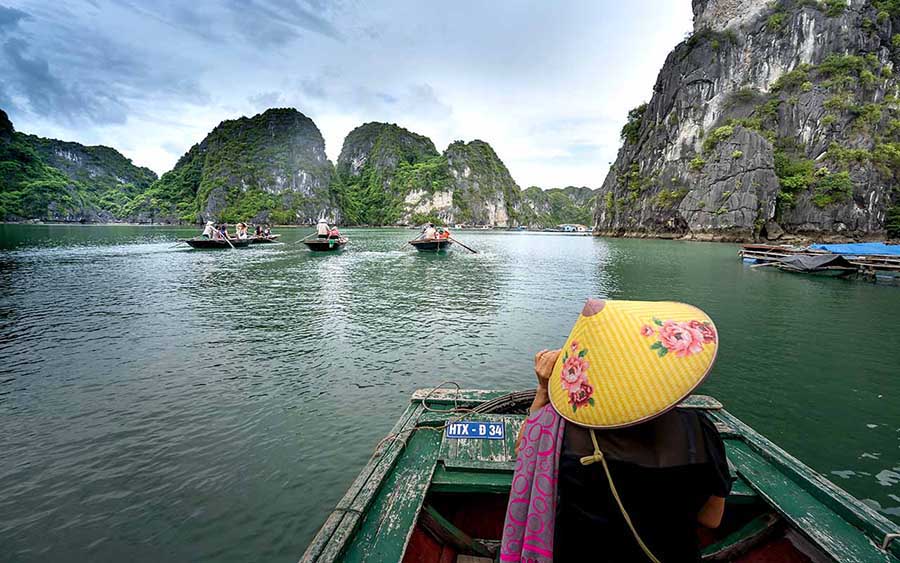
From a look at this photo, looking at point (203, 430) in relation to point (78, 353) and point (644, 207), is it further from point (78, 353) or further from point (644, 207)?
point (644, 207)

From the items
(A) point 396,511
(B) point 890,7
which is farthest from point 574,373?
(B) point 890,7

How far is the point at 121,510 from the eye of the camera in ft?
13.3

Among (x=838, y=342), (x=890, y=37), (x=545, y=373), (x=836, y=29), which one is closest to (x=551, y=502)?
(x=545, y=373)

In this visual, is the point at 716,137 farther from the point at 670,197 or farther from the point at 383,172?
the point at 383,172

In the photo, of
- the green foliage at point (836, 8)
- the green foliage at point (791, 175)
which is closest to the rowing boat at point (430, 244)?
the green foliage at point (791, 175)

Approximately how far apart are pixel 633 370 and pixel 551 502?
0.59m

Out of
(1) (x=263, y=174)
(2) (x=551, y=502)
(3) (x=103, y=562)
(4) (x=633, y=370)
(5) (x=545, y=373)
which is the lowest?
(3) (x=103, y=562)

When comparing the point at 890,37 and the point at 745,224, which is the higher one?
the point at 890,37

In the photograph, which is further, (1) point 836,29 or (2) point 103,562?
(1) point 836,29

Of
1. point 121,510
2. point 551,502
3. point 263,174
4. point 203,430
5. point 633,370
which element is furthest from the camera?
point 263,174

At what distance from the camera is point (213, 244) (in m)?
33.4

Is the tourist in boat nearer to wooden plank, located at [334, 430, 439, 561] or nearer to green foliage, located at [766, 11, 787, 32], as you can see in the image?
wooden plank, located at [334, 430, 439, 561]

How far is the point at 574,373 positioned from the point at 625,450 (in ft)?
0.99

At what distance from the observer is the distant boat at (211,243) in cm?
3209
